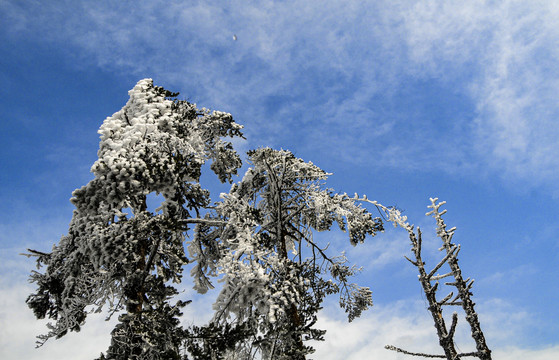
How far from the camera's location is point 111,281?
9.53m

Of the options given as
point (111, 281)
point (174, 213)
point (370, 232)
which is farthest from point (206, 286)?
point (370, 232)

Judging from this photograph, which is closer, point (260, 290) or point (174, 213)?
point (260, 290)

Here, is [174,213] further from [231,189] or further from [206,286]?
[231,189]

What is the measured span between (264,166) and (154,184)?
5039mm

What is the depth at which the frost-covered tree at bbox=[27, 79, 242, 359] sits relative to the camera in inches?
352

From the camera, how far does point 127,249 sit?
912 cm

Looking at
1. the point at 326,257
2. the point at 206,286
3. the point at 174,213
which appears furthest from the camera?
the point at 326,257

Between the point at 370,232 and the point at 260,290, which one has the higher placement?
the point at 370,232

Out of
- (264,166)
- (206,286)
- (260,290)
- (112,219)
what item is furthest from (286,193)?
(112,219)

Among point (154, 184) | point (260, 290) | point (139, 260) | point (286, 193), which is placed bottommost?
point (260, 290)

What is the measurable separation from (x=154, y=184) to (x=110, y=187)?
44.7 inches

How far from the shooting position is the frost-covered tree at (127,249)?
8.93 m

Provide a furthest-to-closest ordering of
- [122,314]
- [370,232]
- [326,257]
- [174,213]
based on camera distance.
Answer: [326,257] → [370,232] → [174,213] → [122,314]

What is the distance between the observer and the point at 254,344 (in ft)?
32.6
